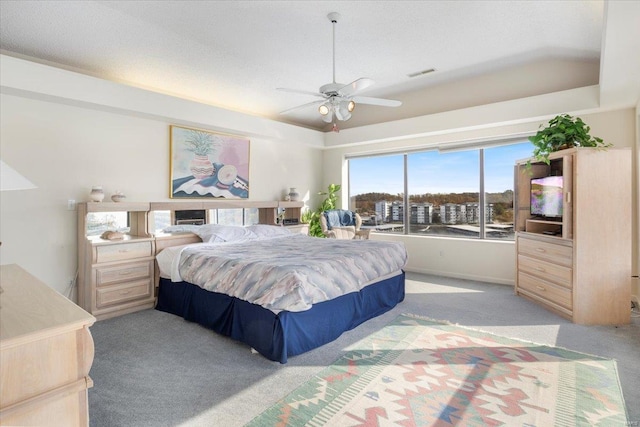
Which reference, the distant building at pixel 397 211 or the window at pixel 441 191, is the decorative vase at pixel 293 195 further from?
the distant building at pixel 397 211

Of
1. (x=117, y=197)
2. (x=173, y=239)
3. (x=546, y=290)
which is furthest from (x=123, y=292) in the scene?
(x=546, y=290)

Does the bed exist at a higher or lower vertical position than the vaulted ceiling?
lower

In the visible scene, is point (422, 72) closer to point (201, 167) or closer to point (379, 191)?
point (379, 191)

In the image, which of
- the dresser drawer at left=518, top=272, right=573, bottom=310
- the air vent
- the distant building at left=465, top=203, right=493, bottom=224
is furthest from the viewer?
the distant building at left=465, top=203, right=493, bottom=224

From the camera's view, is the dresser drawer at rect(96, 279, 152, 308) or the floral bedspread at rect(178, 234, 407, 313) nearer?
the floral bedspread at rect(178, 234, 407, 313)

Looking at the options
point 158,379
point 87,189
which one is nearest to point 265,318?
point 158,379

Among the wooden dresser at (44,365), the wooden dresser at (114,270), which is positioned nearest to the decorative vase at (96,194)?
the wooden dresser at (114,270)

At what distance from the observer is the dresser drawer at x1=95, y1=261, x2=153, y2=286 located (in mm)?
3701

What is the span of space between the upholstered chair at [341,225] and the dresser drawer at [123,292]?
9.71 feet

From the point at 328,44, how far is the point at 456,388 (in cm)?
350

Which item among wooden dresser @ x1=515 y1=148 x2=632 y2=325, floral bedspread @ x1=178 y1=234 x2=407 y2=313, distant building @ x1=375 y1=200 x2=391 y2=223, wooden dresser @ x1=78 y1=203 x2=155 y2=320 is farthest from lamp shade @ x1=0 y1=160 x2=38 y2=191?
distant building @ x1=375 y1=200 x2=391 y2=223

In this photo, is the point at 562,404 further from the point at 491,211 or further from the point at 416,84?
the point at 416,84

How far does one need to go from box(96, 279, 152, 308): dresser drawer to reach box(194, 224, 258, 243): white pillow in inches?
32.9

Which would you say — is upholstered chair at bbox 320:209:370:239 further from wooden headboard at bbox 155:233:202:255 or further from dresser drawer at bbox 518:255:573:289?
dresser drawer at bbox 518:255:573:289
